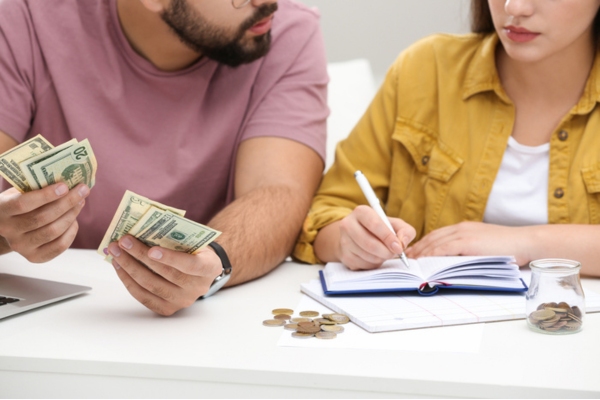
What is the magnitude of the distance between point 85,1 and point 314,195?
2.27ft

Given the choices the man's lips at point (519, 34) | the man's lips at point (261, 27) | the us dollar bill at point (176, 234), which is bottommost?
the us dollar bill at point (176, 234)

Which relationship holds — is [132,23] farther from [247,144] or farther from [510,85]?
[510,85]

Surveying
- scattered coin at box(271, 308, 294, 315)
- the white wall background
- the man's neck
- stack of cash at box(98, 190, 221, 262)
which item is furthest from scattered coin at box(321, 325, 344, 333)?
the white wall background

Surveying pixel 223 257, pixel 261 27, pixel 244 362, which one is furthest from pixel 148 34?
pixel 244 362

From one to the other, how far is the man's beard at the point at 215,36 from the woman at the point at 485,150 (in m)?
0.30

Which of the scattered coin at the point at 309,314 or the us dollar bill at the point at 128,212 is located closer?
the us dollar bill at the point at 128,212

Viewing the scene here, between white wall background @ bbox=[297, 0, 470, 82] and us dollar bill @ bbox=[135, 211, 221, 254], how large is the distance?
5.77 feet

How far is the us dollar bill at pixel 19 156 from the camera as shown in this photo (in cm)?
108

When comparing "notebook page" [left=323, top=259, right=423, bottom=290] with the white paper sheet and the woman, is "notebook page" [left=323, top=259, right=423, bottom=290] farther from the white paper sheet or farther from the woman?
the white paper sheet

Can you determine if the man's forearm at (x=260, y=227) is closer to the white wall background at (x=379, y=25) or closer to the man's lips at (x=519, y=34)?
the man's lips at (x=519, y=34)

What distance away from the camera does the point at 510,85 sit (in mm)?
1647

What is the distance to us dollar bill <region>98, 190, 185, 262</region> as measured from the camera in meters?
1.08

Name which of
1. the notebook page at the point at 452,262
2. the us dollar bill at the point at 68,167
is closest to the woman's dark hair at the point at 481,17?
the notebook page at the point at 452,262

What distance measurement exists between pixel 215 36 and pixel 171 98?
7.0 inches
